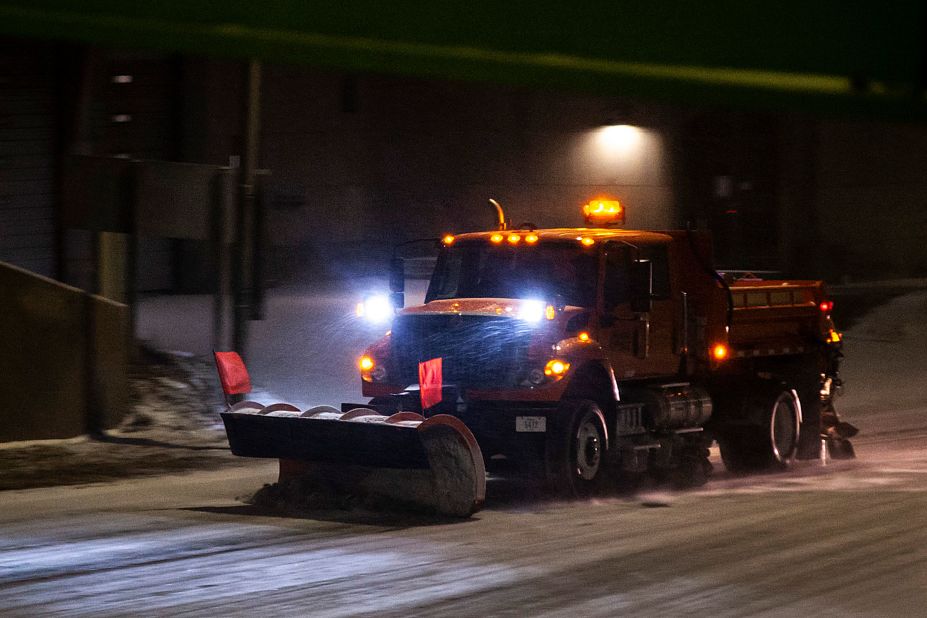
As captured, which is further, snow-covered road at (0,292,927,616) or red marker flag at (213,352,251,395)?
red marker flag at (213,352,251,395)

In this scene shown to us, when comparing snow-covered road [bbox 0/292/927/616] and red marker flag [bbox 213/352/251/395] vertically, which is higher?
red marker flag [bbox 213/352/251/395]

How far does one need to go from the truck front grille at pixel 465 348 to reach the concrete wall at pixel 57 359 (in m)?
4.62

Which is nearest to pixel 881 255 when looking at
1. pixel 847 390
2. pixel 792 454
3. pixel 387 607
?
pixel 847 390

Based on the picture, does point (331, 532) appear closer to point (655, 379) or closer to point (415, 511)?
point (415, 511)

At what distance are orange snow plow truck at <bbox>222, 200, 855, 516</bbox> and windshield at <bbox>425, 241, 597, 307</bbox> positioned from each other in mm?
13

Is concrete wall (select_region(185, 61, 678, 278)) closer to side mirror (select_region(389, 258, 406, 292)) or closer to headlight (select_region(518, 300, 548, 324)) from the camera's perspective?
side mirror (select_region(389, 258, 406, 292))

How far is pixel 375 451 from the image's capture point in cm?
1132

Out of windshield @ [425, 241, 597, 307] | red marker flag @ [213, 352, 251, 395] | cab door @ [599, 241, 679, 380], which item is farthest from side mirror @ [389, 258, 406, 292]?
cab door @ [599, 241, 679, 380]

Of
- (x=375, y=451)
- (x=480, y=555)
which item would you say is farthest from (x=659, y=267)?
(x=480, y=555)

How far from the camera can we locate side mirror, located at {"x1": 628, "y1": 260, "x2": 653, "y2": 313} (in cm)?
1291

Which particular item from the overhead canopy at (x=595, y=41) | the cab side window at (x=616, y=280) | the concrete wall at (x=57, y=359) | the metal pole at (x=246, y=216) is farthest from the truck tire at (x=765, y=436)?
the overhead canopy at (x=595, y=41)

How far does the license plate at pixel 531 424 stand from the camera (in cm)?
→ 1202

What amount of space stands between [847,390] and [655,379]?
33.8 feet

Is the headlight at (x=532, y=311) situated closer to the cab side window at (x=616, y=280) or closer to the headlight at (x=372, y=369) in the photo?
the cab side window at (x=616, y=280)
